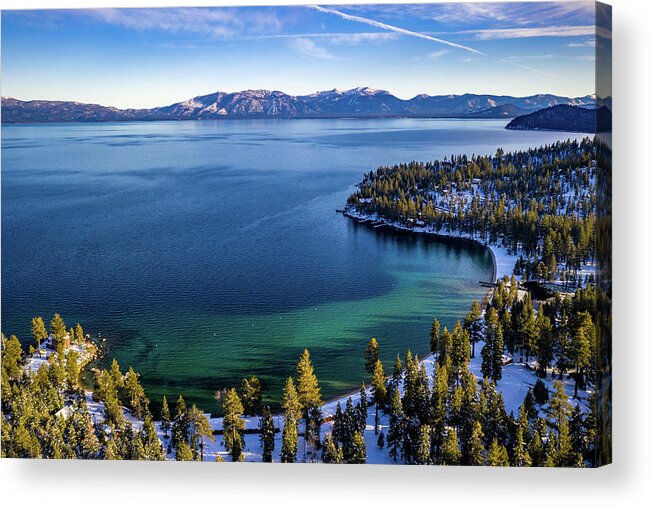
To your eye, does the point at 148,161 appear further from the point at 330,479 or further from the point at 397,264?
the point at 330,479

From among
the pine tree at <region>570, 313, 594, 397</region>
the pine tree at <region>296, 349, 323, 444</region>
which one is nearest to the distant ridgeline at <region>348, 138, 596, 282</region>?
the pine tree at <region>570, 313, 594, 397</region>

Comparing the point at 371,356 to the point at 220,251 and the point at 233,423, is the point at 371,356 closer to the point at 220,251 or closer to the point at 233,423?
the point at 233,423

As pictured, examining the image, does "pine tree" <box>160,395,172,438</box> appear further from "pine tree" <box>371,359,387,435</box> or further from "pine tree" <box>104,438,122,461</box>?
"pine tree" <box>371,359,387,435</box>

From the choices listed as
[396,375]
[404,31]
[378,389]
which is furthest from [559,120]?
[378,389]

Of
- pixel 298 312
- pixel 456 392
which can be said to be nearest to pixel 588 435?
pixel 456 392

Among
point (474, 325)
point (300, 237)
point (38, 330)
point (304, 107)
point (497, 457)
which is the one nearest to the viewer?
point (497, 457)

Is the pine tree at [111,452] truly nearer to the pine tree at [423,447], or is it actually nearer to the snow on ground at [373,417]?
the snow on ground at [373,417]
